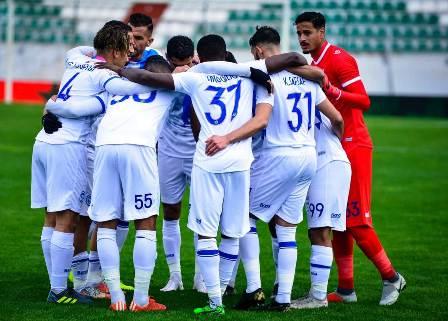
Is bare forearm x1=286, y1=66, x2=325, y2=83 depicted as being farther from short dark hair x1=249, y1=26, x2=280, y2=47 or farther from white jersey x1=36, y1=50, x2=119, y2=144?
white jersey x1=36, y1=50, x2=119, y2=144

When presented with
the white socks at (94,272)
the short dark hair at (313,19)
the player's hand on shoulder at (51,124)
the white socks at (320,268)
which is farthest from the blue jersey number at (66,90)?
the white socks at (320,268)

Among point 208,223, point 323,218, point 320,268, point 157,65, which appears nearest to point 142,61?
point 157,65

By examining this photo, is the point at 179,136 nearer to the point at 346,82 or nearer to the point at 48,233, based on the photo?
the point at 48,233

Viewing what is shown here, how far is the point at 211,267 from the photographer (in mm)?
6945

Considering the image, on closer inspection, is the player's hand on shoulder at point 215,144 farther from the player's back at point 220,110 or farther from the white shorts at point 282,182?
the white shorts at point 282,182

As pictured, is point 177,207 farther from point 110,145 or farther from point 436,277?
point 436,277

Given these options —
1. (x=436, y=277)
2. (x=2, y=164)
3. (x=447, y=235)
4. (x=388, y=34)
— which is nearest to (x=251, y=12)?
(x=388, y=34)

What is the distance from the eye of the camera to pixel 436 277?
9211 mm

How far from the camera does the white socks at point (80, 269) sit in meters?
7.93

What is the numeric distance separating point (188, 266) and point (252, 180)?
7.91 feet

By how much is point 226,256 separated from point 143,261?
0.67 meters

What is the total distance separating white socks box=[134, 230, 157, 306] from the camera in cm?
704

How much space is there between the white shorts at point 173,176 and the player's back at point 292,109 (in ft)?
4.53

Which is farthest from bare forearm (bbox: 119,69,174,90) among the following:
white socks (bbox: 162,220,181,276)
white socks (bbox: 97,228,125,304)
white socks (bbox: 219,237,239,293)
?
white socks (bbox: 162,220,181,276)
